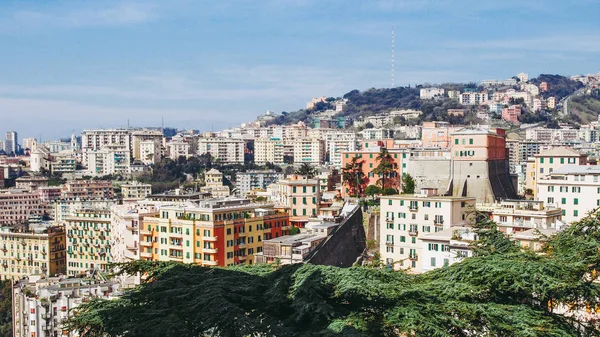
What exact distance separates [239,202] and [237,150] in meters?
80.7

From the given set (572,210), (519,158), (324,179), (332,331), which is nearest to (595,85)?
(519,158)

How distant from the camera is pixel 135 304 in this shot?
42.0 feet

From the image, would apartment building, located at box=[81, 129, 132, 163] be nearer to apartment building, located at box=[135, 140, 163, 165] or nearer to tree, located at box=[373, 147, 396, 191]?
apartment building, located at box=[135, 140, 163, 165]

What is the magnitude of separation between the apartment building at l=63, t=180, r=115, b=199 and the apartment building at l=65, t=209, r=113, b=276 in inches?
1120

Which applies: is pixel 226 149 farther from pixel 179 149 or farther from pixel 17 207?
pixel 17 207

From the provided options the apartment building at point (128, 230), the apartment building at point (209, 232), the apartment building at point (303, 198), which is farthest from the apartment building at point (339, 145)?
the apartment building at point (209, 232)

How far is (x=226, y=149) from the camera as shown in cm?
11694

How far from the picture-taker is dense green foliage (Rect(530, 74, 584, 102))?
16625 cm

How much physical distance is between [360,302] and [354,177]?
3659cm

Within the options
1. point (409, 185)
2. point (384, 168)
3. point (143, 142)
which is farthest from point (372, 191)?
point (143, 142)

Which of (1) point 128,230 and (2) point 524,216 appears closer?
(2) point 524,216

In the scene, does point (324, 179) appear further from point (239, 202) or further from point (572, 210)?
point (572, 210)

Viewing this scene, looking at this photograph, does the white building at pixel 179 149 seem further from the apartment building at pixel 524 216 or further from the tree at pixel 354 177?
the apartment building at pixel 524 216

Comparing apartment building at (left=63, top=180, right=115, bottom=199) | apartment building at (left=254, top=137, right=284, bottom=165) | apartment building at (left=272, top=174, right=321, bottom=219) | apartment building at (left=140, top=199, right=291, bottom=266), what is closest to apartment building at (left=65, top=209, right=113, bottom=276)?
apartment building at (left=140, top=199, right=291, bottom=266)
